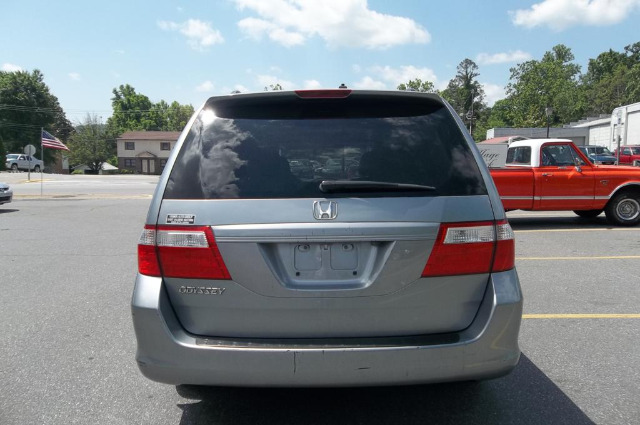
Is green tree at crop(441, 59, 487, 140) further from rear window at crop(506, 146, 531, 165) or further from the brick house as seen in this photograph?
rear window at crop(506, 146, 531, 165)

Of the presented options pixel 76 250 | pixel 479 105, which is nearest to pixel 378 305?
pixel 76 250

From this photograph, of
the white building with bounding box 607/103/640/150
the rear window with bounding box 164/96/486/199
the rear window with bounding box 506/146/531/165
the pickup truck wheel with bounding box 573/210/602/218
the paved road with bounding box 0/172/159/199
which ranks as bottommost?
the paved road with bounding box 0/172/159/199

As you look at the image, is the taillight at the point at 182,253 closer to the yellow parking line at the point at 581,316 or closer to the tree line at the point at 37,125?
the yellow parking line at the point at 581,316

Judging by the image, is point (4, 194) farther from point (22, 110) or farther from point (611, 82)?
point (611, 82)

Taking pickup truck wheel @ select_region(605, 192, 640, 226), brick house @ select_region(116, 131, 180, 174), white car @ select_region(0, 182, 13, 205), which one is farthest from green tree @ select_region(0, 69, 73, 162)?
pickup truck wheel @ select_region(605, 192, 640, 226)

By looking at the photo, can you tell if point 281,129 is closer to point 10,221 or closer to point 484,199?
point 484,199

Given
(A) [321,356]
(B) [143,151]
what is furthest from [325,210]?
(B) [143,151]

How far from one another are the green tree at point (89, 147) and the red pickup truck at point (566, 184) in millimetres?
81387

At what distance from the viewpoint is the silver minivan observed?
2527 mm

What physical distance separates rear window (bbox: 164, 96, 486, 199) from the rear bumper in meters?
0.60

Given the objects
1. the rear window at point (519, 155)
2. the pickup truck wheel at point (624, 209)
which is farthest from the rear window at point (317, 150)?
the pickup truck wheel at point (624, 209)

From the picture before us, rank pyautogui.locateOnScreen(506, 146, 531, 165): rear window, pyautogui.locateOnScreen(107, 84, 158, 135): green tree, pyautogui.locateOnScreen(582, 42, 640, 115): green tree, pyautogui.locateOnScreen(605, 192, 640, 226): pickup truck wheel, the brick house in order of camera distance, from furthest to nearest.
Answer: pyautogui.locateOnScreen(107, 84, 158, 135): green tree → pyautogui.locateOnScreen(582, 42, 640, 115): green tree → the brick house → pyautogui.locateOnScreen(506, 146, 531, 165): rear window → pyautogui.locateOnScreen(605, 192, 640, 226): pickup truck wheel

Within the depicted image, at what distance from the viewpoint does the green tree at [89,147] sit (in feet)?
267

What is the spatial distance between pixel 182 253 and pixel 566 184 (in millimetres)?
10072
